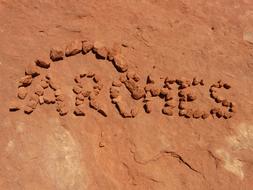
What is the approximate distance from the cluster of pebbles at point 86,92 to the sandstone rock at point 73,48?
Result: 5.5 inches

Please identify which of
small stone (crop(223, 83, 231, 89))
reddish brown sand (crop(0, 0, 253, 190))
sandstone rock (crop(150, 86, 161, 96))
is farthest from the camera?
small stone (crop(223, 83, 231, 89))

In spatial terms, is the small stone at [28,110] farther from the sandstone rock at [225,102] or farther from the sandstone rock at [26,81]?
the sandstone rock at [225,102]

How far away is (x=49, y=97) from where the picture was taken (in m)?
2.28

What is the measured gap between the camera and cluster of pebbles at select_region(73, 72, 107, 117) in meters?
2.30

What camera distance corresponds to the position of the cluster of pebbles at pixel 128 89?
234 centimetres

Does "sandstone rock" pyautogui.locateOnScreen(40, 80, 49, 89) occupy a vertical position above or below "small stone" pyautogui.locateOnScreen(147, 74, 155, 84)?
below

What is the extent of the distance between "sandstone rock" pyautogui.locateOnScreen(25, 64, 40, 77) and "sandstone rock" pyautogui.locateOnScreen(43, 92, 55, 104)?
0.39 feet

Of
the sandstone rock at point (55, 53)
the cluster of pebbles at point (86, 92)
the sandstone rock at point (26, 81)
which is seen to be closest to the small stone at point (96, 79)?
the cluster of pebbles at point (86, 92)

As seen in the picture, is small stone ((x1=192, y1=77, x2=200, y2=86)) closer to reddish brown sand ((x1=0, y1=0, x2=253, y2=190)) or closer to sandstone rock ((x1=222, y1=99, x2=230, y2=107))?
reddish brown sand ((x1=0, y1=0, x2=253, y2=190))

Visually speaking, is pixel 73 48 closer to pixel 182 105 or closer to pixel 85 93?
pixel 85 93

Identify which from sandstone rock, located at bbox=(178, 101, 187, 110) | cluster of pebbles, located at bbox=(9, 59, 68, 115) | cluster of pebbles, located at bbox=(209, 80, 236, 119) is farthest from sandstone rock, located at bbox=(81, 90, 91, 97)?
cluster of pebbles, located at bbox=(209, 80, 236, 119)

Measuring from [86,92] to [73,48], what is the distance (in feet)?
0.89

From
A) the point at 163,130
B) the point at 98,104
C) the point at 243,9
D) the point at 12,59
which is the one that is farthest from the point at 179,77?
the point at 12,59

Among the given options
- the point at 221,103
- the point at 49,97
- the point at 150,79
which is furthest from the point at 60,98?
the point at 221,103
